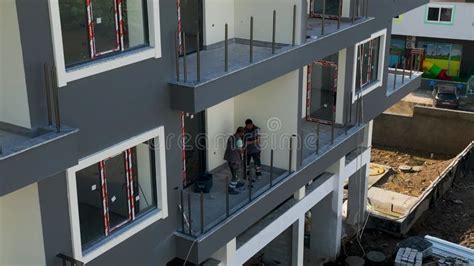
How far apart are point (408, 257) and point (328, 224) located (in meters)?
2.86

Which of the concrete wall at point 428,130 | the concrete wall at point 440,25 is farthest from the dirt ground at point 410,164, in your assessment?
the concrete wall at point 440,25

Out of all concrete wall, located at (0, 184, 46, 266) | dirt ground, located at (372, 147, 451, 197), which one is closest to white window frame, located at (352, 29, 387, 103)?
dirt ground, located at (372, 147, 451, 197)

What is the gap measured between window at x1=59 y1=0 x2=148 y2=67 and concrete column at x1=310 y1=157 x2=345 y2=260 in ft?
34.3

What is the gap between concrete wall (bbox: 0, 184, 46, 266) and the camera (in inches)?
399

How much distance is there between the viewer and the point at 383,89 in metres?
21.9

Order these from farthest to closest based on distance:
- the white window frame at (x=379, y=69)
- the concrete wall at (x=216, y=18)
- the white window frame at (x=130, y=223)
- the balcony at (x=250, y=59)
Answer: the white window frame at (x=379, y=69)
the concrete wall at (x=216, y=18)
the balcony at (x=250, y=59)
the white window frame at (x=130, y=223)

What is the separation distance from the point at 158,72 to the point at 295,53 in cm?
438

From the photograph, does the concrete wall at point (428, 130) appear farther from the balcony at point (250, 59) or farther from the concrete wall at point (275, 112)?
the concrete wall at point (275, 112)

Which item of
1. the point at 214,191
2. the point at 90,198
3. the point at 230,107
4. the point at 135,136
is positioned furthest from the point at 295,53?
the point at 90,198

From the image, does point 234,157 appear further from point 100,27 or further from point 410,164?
point 410,164

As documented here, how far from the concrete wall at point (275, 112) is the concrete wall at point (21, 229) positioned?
7944mm

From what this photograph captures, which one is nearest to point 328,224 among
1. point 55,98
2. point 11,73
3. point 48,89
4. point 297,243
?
point 297,243

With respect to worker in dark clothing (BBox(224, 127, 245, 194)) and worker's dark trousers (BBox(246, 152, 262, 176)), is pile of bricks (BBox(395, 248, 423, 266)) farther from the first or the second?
worker in dark clothing (BBox(224, 127, 245, 194))

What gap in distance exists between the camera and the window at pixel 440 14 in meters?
39.5
